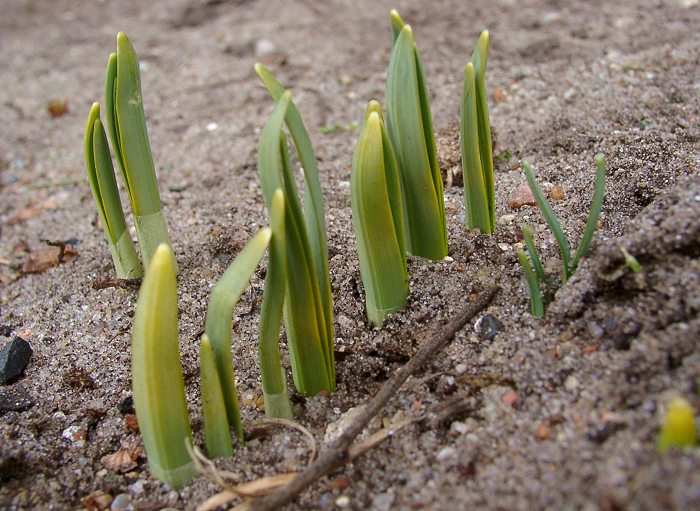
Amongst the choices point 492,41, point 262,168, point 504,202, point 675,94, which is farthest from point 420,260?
point 492,41

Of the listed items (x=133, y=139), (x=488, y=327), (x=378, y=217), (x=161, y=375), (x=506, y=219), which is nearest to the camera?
(x=161, y=375)

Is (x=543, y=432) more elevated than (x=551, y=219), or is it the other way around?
(x=551, y=219)

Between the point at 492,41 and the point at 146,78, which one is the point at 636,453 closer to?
the point at 492,41

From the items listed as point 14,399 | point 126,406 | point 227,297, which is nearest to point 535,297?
point 227,297

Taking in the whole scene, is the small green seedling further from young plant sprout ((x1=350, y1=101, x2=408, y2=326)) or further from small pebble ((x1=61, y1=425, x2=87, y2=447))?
small pebble ((x1=61, y1=425, x2=87, y2=447))

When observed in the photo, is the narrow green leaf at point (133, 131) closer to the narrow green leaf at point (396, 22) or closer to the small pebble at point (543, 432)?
the narrow green leaf at point (396, 22)

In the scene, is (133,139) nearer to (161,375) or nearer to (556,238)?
(161,375)

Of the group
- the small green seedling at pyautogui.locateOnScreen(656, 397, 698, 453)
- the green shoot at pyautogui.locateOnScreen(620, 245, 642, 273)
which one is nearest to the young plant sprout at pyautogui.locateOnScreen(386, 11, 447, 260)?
the green shoot at pyautogui.locateOnScreen(620, 245, 642, 273)
